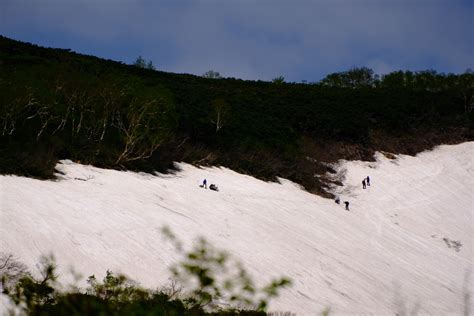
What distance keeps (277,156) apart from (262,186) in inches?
326

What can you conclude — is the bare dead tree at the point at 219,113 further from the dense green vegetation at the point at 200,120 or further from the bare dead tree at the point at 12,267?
the bare dead tree at the point at 12,267

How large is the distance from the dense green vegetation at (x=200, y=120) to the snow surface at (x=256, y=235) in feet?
5.07

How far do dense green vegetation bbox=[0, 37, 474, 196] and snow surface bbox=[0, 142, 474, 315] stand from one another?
1544 mm

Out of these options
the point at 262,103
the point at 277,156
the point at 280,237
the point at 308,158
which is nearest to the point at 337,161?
the point at 308,158

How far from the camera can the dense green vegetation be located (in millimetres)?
17875

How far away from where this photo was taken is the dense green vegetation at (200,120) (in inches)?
704

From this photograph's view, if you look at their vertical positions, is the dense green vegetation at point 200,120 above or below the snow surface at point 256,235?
above

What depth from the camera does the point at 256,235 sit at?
14148 millimetres

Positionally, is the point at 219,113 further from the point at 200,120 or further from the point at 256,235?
the point at 256,235

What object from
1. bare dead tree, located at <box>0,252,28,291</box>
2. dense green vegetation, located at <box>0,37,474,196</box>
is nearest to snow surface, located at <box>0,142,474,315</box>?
bare dead tree, located at <box>0,252,28,291</box>

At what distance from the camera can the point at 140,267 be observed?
31.3 feet

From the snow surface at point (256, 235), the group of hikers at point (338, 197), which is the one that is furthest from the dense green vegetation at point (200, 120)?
the group of hikers at point (338, 197)

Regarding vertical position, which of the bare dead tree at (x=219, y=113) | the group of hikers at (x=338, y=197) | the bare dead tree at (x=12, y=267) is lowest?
the bare dead tree at (x=12, y=267)

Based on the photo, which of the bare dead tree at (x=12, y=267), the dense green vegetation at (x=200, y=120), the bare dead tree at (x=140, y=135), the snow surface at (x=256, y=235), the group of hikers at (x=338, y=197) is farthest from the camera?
the bare dead tree at (x=140, y=135)
